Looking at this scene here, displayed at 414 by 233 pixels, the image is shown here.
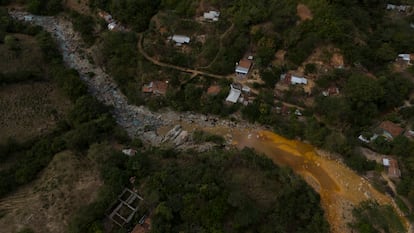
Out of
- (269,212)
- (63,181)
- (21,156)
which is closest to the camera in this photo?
(269,212)

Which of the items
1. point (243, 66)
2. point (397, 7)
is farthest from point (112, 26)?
point (397, 7)

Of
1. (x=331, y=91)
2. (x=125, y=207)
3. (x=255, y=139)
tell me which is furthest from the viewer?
(x=331, y=91)

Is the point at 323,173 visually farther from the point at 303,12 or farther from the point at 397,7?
the point at 397,7

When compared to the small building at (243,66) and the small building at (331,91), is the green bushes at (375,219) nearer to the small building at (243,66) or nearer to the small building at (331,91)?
the small building at (331,91)

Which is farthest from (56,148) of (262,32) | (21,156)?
(262,32)

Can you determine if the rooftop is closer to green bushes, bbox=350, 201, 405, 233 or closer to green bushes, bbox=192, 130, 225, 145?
green bushes, bbox=350, 201, 405, 233

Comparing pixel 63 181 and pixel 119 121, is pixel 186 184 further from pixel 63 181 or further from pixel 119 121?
pixel 119 121
